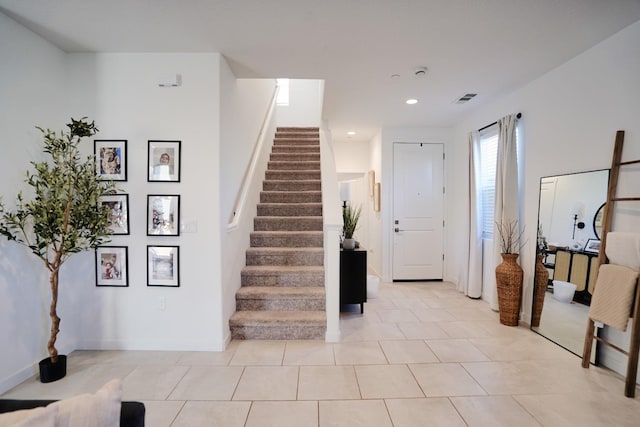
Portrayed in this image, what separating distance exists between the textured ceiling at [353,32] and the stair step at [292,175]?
1.87 meters

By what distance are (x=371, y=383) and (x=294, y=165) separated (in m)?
3.70

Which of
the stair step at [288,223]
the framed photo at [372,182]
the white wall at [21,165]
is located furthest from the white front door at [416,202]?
the white wall at [21,165]

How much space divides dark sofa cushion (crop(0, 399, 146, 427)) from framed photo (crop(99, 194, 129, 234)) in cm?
197

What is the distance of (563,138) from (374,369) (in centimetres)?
280

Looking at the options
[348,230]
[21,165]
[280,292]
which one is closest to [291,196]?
[348,230]

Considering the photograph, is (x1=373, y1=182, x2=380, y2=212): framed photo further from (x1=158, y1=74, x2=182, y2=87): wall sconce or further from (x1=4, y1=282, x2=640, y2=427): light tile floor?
(x1=158, y1=74, x2=182, y2=87): wall sconce

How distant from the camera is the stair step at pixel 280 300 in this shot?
3.14 meters

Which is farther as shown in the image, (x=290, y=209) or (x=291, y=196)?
(x=291, y=196)

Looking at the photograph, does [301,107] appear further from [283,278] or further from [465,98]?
[283,278]

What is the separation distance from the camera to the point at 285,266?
3590 millimetres

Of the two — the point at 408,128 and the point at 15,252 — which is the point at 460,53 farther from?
the point at 15,252

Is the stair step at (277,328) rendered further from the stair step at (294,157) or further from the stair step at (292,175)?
the stair step at (294,157)

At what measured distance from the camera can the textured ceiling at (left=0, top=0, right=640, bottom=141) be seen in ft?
6.69

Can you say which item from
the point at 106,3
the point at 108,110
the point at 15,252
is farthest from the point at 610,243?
the point at 15,252
